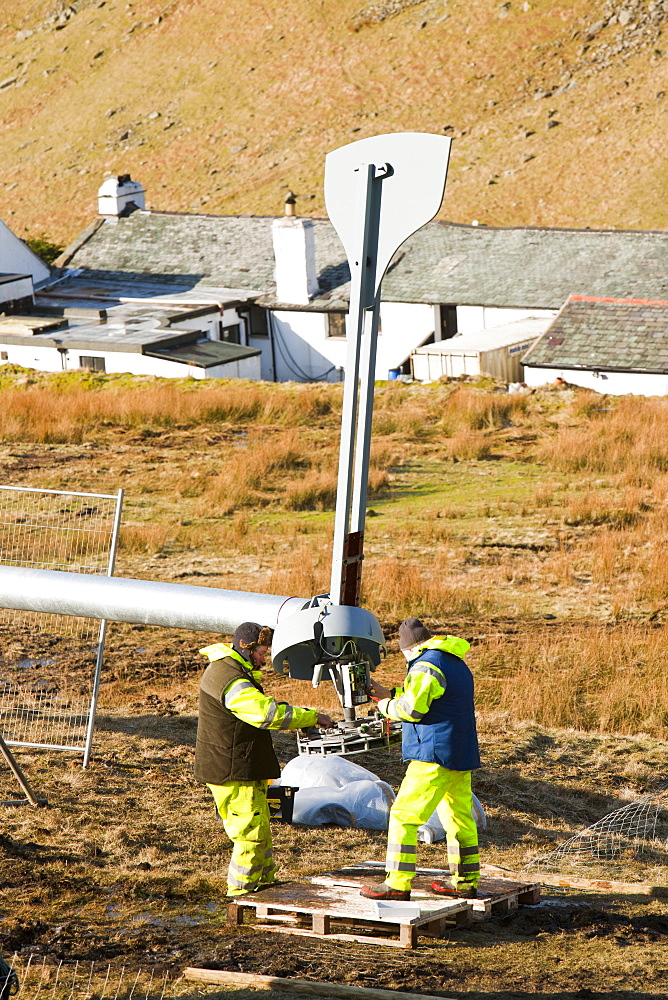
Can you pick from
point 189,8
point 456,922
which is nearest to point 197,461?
point 456,922

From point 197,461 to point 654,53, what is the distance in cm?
6227

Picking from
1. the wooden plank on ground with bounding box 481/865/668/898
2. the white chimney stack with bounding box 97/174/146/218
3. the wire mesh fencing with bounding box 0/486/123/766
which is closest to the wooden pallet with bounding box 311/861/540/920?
the wooden plank on ground with bounding box 481/865/668/898

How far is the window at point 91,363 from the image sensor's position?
3675 cm

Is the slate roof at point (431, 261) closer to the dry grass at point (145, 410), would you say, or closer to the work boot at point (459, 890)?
the dry grass at point (145, 410)

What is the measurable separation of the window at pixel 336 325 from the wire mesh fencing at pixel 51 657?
2244 cm

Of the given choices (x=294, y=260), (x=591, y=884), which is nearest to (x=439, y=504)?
(x=591, y=884)

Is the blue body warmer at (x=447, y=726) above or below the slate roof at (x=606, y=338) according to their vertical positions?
below

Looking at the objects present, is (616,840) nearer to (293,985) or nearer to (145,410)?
(293,985)

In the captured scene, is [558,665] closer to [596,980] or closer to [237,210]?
[596,980]

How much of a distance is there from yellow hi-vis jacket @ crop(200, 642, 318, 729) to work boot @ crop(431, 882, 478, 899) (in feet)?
4.13

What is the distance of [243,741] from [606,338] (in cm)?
2759

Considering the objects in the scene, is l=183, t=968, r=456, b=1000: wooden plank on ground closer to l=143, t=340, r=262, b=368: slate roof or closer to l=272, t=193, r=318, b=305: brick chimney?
l=143, t=340, r=262, b=368: slate roof

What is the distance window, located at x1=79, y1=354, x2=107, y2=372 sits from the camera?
1447 inches

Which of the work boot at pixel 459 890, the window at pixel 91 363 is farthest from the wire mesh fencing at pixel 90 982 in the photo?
the window at pixel 91 363
